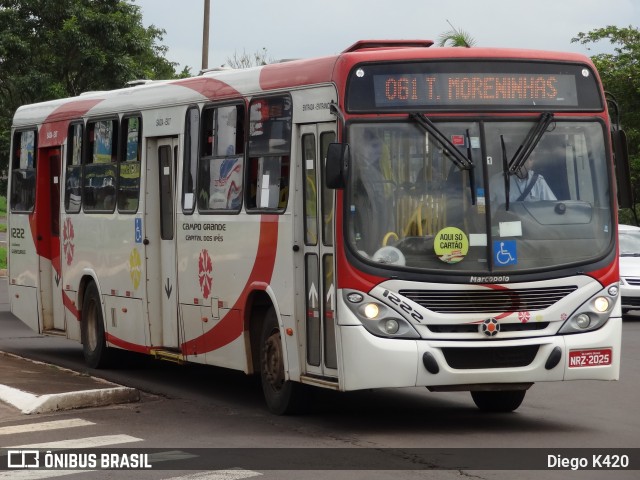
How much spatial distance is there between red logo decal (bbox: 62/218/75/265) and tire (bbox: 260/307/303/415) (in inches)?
209

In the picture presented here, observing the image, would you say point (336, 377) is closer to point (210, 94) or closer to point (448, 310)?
point (448, 310)

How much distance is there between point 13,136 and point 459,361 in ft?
33.4

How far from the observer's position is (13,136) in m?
19.3

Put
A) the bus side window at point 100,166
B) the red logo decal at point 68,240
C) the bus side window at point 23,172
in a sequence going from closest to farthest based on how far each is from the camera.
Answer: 1. the bus side window at point 100,166
2. the red logo decal at point 68,240
3. the bus side window at point 23,172

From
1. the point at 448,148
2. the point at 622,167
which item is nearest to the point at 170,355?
the point at 448,148

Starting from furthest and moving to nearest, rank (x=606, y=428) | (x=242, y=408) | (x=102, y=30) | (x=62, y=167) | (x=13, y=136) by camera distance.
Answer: (x=102, y=30)
(x=13, y=136)
(x=62, y=167)
(x=242, y=408)
(x=606, y=428)

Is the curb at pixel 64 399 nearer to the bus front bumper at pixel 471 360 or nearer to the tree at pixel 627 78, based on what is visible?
→ the bus front bumper at pixel 471 360

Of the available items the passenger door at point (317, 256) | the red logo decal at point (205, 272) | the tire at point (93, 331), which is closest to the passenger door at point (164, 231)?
the red logo decal at point (205, 272)

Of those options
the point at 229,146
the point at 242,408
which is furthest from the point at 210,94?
the point at 242,408

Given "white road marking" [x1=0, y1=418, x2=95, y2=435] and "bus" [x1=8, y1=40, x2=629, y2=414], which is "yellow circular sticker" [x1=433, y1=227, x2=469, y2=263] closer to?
"bus" [x1=8, y1=40, x2=629, y2=414]

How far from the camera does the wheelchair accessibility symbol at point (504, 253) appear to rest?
11.0 metres

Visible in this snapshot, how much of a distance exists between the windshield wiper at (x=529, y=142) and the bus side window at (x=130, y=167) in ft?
17.8

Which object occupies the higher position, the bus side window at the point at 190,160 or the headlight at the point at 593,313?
the bus side window at the point at 190,160

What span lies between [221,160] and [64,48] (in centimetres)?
2538
